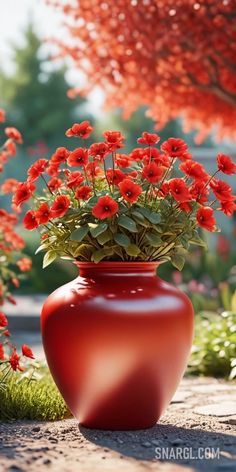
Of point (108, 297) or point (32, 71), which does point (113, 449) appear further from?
point (32, 71)

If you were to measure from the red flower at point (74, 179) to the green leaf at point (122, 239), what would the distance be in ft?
1.28

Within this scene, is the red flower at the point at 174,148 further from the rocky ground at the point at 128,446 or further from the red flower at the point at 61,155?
the rocky ground at the point at 128,446

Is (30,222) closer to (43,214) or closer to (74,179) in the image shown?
(43,214)

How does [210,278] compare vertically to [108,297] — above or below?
above

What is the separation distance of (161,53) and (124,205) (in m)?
5.20

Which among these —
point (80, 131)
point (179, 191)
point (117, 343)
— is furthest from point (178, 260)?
point (80, 131)

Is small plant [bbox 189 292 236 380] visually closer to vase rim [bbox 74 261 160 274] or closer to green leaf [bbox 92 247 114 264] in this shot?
vase rim [bbox 74 261 160 274]

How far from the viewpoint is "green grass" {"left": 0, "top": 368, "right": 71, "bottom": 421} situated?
Answer: 482cm

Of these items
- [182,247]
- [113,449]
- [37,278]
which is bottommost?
[113,449]

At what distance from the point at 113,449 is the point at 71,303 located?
82cm

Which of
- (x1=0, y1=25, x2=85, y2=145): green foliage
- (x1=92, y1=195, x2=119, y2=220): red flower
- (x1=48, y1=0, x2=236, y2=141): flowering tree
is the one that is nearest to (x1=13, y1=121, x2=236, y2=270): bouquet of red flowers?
(x1=92, y1=195, x2=119, y2=220): red flower

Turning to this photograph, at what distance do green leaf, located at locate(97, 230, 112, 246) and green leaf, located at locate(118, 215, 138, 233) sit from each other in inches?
3.8

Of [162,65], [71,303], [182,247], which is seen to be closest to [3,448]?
[71,303]

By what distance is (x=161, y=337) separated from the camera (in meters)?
4.33
